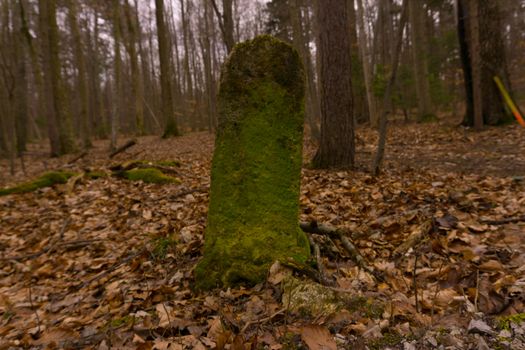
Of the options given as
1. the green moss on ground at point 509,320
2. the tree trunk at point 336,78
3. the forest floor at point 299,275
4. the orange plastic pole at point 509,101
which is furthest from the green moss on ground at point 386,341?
the orange plastic pole at point 509,101

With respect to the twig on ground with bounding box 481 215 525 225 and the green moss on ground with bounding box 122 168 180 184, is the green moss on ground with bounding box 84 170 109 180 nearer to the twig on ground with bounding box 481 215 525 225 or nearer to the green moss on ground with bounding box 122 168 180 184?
the green moss on ground with bounding box 122 168 180 184

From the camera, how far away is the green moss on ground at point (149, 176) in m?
6.62

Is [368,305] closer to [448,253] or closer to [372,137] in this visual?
Answer: [448,253]

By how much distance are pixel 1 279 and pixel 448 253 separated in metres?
4.71

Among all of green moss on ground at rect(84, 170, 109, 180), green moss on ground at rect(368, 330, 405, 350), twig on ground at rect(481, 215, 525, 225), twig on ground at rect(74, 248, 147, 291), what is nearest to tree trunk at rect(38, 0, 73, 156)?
green moss on ground at rect(84, 170, 109, 180)

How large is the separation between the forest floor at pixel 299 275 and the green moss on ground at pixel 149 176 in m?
0.26

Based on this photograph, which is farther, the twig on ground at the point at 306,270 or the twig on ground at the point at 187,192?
the twig on ground at the point at 187,192

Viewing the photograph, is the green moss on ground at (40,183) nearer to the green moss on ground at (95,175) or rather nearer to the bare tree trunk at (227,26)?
the green moss on ground at (95,175)

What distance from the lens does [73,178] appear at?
6723 mm

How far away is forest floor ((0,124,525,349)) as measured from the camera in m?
1.92

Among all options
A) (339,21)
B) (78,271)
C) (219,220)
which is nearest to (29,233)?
(78,271)

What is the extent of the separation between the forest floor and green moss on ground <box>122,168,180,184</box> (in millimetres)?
258

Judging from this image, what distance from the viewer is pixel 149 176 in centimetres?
680

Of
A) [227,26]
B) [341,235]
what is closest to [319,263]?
[341,235]
